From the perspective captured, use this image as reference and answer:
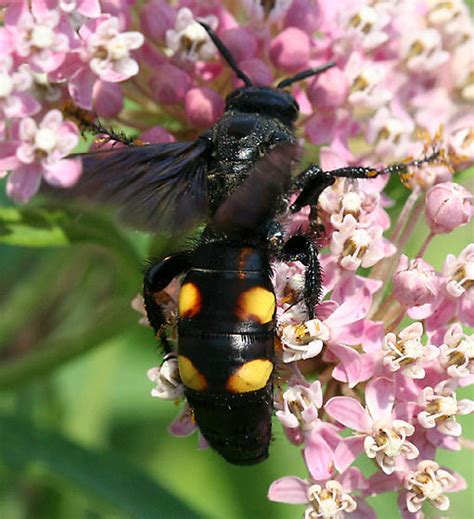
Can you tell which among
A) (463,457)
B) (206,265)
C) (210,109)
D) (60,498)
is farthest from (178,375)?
(463,457)

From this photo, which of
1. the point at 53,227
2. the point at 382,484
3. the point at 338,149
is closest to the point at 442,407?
the point at 382,484

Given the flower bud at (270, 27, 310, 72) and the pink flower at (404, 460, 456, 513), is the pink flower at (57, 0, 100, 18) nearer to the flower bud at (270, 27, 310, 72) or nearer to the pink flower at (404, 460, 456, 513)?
the flower bud at (270, 27, 310, 72)

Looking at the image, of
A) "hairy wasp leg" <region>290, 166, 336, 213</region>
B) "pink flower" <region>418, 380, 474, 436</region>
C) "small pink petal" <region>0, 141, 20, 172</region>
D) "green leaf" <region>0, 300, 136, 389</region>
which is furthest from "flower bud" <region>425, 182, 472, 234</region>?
"small pink petal" <region>0, 141, 20, 172</region>

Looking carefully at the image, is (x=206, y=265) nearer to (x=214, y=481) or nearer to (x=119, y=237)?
(x=119, y=237)

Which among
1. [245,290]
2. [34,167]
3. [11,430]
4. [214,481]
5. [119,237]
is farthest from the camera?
[214,481]

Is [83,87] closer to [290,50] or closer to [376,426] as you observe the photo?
[290,50]

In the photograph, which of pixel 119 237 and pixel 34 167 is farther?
pixel 119 237
